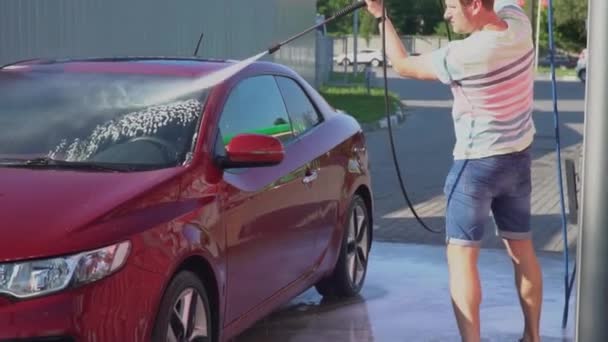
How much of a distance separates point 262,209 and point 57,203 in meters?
1.33

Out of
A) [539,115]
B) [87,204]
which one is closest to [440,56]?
[87,204]

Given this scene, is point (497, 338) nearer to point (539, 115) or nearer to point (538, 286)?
point (538, 286)

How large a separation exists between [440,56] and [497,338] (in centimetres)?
189

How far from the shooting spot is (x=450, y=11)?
5562 millimetres

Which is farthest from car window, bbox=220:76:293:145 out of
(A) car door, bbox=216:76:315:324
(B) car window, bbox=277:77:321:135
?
(B) car window, bbox=277:77:321:135

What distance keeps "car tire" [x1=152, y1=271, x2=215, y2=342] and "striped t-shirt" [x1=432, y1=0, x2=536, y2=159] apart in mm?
1360

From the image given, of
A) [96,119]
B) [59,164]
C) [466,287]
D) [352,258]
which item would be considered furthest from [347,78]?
[59,164]

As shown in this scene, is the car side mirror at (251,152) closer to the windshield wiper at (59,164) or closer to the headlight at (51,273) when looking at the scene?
the windshield wiper at (59,164)

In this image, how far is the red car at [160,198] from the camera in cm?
449

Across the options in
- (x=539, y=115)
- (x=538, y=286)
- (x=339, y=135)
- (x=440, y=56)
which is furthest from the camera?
(x=539, y=115)

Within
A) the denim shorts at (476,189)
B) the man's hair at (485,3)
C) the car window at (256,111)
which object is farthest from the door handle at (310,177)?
the man's hair at (485,3)

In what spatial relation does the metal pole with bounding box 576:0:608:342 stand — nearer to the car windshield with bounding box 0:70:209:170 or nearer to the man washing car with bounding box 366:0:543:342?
the man washing car with bounding box 366:0:543:342

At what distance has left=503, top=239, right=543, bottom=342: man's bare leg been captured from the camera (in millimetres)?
5941

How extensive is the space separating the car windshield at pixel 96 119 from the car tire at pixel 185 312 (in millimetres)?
581
